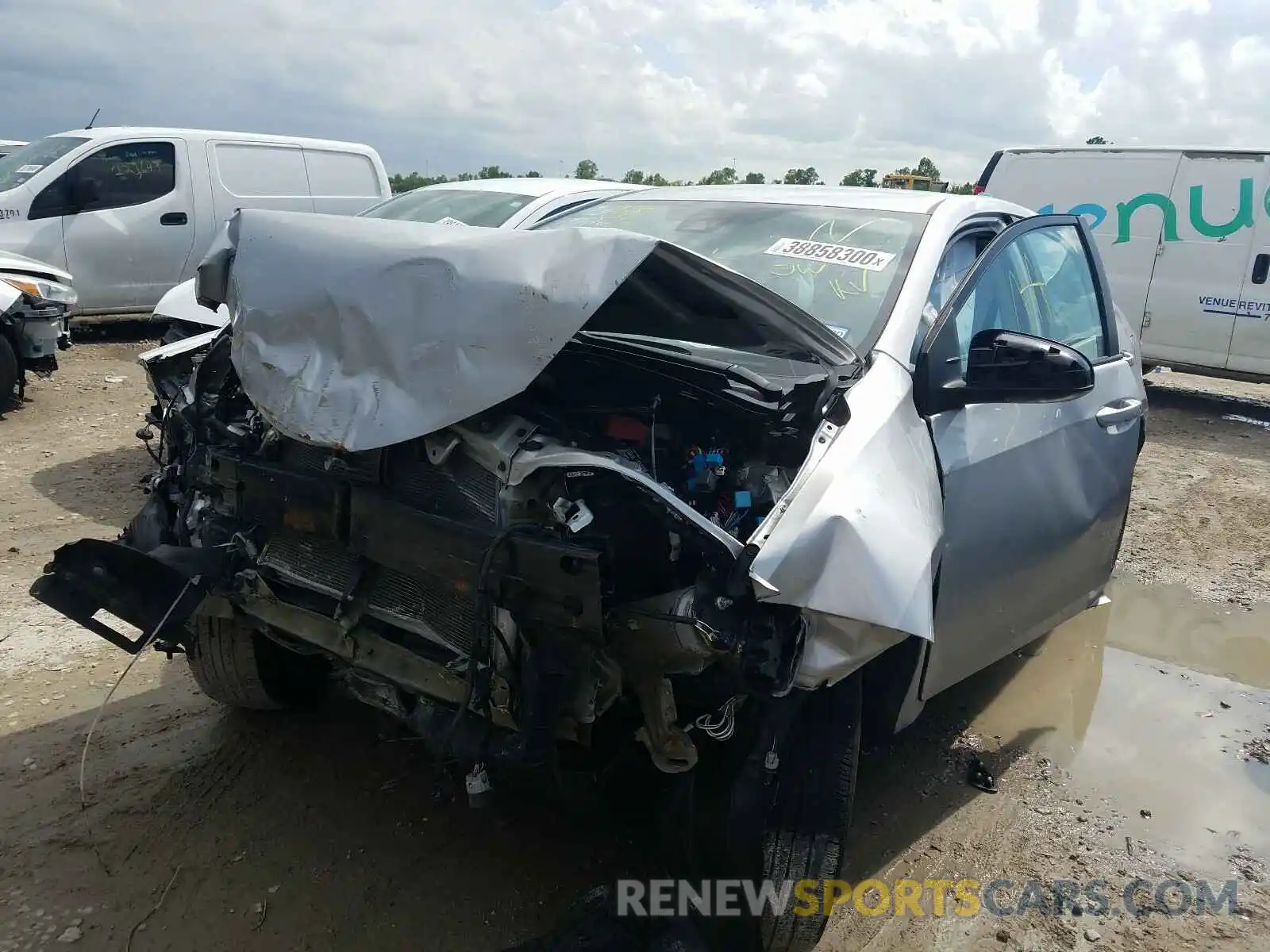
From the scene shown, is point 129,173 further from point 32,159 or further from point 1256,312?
point 1256,312

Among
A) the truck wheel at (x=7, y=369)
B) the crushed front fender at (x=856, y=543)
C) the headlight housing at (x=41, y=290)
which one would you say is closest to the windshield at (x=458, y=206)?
the headlight housing at (x=41, y=290)

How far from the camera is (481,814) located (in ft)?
9.72

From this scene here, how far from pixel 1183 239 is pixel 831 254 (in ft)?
24.9

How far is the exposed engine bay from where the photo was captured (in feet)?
6.71

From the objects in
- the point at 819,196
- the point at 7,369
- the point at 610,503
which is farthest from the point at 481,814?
the point at 7,369

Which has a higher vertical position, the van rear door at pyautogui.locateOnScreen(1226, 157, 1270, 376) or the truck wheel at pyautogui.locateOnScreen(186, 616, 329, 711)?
the van rear door at pyautogui.locateOnScreen(1226, 157, 1270, 376)

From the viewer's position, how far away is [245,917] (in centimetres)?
251

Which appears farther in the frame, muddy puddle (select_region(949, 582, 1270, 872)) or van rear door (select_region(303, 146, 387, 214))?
van rear door (select_region(303, 146, 387, 214))

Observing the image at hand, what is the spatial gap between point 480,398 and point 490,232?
0.60m

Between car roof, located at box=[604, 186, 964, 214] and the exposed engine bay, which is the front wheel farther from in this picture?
car roof, located at box=[604, 186, 964, 214]

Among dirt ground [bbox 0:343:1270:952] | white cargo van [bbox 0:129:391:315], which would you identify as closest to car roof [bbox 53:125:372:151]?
white cargo van [bbox 0:129:391:315]

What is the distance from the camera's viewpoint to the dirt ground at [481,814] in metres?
2.57

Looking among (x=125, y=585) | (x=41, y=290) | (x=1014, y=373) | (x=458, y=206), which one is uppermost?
(x=458, y=206)

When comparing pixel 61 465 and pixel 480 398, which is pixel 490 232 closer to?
pixel 480 398
